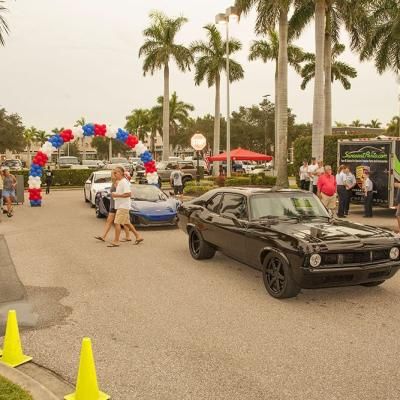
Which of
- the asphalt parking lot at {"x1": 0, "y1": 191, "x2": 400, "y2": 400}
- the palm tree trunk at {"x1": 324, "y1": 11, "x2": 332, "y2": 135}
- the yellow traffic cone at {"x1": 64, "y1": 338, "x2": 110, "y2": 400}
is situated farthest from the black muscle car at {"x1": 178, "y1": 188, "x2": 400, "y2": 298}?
the palm tree trunk at {"x1": 324, "y1": 11, "x2": 332, "y2": 135}

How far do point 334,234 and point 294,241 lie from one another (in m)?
0.65

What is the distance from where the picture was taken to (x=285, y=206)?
7.75 m

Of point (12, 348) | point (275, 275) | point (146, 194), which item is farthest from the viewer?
point (146, 194)

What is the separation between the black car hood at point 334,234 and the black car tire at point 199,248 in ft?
7.25

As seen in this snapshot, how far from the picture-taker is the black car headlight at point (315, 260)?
609cm

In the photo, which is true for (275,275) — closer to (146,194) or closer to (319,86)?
(146,194)

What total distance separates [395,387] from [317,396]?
73cm

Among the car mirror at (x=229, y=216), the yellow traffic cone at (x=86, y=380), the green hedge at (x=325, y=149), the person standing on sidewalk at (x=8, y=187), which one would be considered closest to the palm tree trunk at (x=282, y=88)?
the green hedge at (x=325, y=149)

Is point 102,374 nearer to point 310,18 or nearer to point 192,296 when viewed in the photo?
point 192,296

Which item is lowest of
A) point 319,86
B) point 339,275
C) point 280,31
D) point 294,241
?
point 339,275

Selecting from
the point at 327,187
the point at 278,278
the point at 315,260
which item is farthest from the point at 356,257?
the point at 327,187

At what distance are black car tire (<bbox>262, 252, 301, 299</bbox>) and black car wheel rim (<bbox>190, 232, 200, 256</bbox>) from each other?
2.56m

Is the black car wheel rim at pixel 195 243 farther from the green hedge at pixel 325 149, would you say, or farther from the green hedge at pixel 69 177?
the green hedge at pixel 69 177

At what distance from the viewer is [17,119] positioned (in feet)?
258
